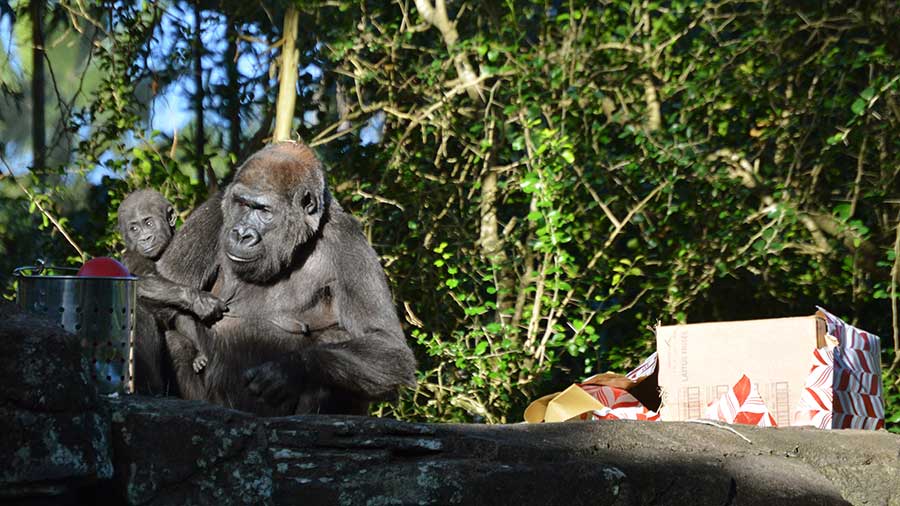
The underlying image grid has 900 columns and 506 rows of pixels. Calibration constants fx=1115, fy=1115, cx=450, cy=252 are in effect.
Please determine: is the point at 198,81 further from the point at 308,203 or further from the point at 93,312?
the point at 93,312

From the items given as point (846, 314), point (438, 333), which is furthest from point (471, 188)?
point (846, 314)

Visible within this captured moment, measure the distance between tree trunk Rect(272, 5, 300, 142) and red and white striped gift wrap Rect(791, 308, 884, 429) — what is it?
3.32m

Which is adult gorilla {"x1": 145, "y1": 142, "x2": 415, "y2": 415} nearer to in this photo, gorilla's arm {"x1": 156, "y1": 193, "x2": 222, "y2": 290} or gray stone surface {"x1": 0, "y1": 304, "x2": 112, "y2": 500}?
gorilla's arm {"x1": 156, "y1": 193, "x2": 222, "y2": 290}

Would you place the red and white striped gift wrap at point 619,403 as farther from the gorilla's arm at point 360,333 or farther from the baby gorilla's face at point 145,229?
the baby gorilla's face at point 145,229

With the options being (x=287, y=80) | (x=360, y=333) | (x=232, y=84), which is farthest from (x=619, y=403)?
(x=232, y=84)

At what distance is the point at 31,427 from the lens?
1.82 metres

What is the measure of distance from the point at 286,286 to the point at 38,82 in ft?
15.0

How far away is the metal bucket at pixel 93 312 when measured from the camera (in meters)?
2.39

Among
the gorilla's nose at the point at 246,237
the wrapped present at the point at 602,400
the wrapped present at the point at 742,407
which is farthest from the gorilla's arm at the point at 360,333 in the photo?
the wrapped present at the point at 742,407

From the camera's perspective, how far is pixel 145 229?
4.38 metres

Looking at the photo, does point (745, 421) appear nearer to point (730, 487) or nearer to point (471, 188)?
point (730, 487)

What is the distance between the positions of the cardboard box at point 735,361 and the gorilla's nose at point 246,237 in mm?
1539

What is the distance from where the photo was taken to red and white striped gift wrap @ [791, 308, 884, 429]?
3.75 metres

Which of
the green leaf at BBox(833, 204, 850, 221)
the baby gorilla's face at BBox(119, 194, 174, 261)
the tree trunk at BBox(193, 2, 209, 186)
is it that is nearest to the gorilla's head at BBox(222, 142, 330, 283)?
the baby gorilla's face at BBox(119, 194, 174, 261)
